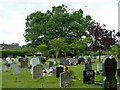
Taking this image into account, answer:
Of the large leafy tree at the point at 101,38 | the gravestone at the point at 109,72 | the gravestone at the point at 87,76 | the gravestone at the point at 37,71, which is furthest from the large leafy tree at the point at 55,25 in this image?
the gravestone at the point at 109,72

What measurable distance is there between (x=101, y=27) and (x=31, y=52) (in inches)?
954

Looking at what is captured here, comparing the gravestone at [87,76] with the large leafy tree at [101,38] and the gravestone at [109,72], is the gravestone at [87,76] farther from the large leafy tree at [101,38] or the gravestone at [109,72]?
the large leafy tree at [101,38]

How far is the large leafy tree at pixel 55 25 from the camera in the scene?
4453 cm

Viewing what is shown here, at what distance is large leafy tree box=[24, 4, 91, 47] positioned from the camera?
44.5m

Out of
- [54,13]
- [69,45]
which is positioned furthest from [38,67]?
[54,13]

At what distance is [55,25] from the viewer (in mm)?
44062

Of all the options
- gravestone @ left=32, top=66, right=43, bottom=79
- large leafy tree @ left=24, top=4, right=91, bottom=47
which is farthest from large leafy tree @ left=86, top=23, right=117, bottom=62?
large leafy tree @ left=24, top=4, right=91, bottom=47

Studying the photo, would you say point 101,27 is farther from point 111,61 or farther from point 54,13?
point 54,13

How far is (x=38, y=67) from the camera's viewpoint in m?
13.3

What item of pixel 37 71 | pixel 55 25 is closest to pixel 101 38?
pixel 37 71

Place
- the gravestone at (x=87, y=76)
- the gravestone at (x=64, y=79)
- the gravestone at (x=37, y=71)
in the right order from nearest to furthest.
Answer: the gravestone at (x=64, y=79) < the gravestone at (x=87, y=76) < the gravestone at (x=37, y=71)

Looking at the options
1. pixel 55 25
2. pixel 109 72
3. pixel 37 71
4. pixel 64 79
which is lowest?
pixel 64 79

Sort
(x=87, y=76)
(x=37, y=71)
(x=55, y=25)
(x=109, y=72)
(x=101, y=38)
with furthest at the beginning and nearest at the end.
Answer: (x=55, y=25) < (x=101, y=38) < (x=37, y=71) < (x=87, y=76) < (x=109, y=72)

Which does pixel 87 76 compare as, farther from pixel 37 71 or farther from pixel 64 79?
pixel 37 71
